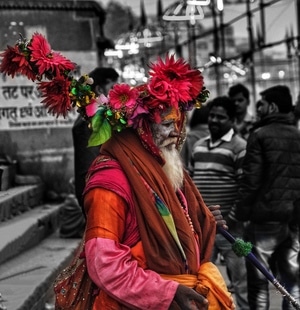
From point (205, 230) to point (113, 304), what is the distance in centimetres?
65

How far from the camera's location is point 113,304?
11.4 ft

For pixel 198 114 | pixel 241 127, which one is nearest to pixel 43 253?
pixel 198 114

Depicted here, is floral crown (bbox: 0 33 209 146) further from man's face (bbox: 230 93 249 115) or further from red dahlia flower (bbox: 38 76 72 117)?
man's face (bbox: 230 93 249 115)

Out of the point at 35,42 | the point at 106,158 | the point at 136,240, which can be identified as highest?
the point at 35,42

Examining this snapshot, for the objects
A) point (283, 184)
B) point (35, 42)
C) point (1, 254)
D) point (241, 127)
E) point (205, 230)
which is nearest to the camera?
point (35, 42)

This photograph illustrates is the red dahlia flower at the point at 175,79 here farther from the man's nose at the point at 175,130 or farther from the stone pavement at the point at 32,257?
the stone pavement at the point at 32,257

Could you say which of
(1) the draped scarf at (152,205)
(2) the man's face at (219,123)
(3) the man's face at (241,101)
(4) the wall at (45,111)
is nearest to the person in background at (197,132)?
(3) the man's face at (241,101)

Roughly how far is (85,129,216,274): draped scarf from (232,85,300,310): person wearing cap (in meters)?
2.57

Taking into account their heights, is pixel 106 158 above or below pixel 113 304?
above

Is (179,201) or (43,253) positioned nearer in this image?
(179,201)

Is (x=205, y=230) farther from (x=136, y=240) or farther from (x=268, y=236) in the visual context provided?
(x=268, y=236)

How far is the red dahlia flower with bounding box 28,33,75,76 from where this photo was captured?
140 inches

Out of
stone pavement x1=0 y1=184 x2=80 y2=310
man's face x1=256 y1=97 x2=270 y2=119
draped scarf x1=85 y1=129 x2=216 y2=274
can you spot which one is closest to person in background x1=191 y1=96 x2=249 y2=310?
man's face x1=256 y1=97 x2=270 y2=119

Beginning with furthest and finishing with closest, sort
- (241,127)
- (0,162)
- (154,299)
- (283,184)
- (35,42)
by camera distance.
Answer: (241,127)
(0,162)
(283,184)
(35,42)
(154,299)
